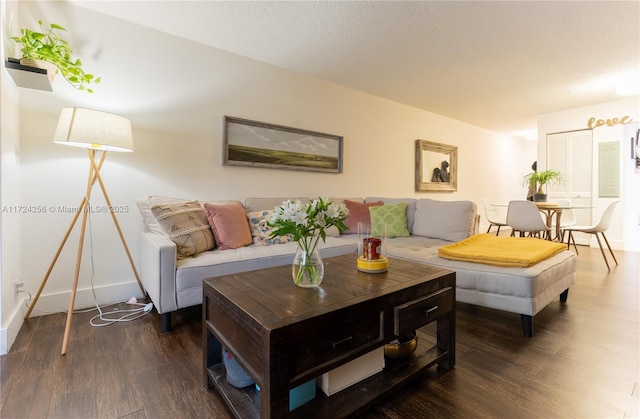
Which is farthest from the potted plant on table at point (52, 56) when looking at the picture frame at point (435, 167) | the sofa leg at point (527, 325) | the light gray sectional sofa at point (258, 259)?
the picture frame at point (435, 167)

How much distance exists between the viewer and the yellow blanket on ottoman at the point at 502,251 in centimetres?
188

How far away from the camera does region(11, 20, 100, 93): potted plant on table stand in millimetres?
1770

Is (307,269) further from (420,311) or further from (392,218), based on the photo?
(392,218)

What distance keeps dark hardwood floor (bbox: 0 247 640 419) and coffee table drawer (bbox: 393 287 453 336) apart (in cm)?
32

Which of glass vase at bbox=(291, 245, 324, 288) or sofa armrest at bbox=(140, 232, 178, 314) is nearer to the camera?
glass vase at bbox=(291, 245, 324, 288)

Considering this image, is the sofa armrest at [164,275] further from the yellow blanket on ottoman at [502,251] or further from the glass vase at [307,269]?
the yellow blanket on ottoman at [502,251]

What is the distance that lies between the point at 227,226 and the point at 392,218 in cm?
170

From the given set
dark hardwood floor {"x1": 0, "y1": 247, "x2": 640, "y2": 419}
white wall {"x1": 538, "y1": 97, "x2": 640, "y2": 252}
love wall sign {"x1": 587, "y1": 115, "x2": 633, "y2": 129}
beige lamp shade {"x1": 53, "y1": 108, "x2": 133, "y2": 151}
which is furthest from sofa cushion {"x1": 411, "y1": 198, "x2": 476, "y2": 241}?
love wall sign {"x1": 587, "y1": 115, "x2": 633, "y2": 129}

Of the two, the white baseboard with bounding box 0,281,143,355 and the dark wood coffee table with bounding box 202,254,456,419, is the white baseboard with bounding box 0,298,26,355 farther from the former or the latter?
the dark wood coffee table with bounding box 202,254,456,419

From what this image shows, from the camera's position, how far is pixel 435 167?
5.20 metres

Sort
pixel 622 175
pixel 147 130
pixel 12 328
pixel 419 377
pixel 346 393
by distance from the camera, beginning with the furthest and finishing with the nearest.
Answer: pixel 622 175 < pixel 147 130 < pixel 12 328 < pixel 419 377 < pixel 346 393

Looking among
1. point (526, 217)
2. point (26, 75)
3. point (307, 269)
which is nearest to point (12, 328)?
point (26, 75)

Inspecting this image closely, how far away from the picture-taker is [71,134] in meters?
1.78

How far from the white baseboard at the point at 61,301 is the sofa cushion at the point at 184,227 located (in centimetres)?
85
